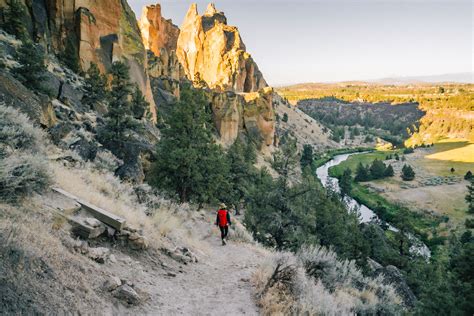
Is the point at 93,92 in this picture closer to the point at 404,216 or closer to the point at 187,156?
the point at 187,156

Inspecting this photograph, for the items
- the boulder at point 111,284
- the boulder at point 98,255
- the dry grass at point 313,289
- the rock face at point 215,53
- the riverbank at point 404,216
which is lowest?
the riverbank at point 404,216

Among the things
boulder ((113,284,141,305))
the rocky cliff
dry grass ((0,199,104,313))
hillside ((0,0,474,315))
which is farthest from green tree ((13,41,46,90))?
the rocky cliff

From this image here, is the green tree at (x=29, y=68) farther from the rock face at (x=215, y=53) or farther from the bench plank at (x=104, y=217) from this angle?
the rock face at (x=215, y=53)

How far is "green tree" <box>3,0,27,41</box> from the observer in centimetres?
2695

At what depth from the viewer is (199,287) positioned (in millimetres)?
7363

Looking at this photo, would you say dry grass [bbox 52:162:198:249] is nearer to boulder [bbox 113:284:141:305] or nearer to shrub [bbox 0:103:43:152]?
shrub [bbox 0:103:43:152]

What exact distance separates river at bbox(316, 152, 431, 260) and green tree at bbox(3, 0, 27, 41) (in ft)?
140

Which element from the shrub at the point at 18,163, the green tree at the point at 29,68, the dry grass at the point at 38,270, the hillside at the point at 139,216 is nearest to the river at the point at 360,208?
the hillside at the point at 139,216

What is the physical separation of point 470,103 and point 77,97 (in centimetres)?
22402

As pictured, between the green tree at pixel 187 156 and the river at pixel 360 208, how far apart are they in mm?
31528

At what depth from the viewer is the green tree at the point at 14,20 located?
2695 centimetres

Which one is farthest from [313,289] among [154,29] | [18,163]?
[154,29]

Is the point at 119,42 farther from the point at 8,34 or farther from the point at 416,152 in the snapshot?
the point at 416,152

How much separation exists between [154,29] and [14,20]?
A: 237 ft
